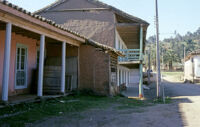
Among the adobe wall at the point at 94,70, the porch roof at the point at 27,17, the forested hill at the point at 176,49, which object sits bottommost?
the adobe wall at the point at 94,70

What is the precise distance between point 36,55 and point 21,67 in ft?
4.17

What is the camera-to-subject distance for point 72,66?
10.8m

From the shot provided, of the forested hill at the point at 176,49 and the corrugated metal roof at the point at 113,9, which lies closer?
the corrugated metal roof at the point at 113,9

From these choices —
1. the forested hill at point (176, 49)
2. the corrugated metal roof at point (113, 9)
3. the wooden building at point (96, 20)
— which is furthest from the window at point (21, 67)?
the forested hill at point (176, 49)

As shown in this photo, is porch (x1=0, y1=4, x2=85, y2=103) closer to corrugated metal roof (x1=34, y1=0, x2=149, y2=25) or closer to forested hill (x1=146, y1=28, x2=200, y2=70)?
corrugated metal roof (x1=34, y1=0, x2=149, y2=25)

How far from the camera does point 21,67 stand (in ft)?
29.6

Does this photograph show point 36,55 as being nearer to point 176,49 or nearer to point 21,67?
point 21,67

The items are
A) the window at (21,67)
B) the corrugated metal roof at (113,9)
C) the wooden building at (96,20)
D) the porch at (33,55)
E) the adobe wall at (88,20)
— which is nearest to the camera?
the porch at (33,55)

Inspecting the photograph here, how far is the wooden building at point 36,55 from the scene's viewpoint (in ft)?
19.2

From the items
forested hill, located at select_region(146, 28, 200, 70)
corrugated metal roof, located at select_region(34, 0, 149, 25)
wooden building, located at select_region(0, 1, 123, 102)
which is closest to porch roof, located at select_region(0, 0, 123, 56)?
wooden building, located at select_region(0, 1, 123, 102)

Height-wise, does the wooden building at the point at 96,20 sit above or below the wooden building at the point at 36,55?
above

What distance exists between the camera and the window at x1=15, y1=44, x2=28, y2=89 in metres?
8.69

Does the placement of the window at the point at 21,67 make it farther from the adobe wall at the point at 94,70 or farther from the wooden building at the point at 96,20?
the wooden building at the point at 96,20

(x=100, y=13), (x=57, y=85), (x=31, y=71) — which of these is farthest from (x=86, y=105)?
(x=100, y=13)
